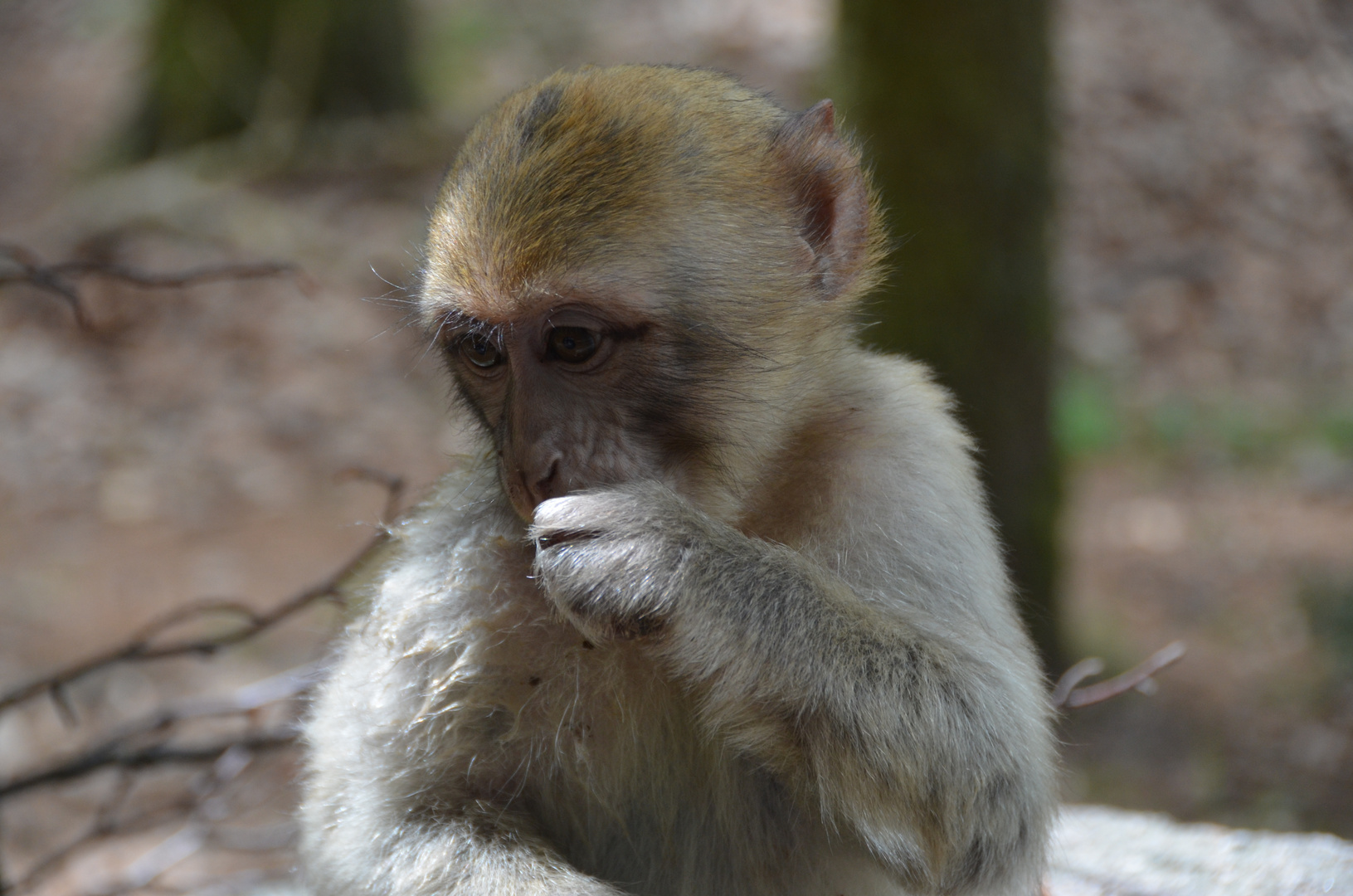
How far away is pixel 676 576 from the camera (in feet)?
7.80

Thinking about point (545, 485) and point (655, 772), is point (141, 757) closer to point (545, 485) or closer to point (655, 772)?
point (655, 772)

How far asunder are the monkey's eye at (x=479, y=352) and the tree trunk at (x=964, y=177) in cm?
296

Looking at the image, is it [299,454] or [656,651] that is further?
[299,454]

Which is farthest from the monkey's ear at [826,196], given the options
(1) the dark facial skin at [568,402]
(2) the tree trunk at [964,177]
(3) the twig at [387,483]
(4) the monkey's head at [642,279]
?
(2) the tree trunk at [964,177]

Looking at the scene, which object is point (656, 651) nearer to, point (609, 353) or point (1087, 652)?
point (609, 353)

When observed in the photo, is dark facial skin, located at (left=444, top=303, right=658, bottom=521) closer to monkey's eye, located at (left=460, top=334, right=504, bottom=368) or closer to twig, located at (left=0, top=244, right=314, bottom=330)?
monkey's eye, located at (left=460, top=334, right=504, bottom=368)

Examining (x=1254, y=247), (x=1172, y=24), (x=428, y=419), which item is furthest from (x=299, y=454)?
(x=1172, y=24)

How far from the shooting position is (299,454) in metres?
9.19

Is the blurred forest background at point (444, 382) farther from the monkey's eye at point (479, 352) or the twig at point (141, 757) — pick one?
the monkey's eye at point (479, 352)

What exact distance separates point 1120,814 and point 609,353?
280cm

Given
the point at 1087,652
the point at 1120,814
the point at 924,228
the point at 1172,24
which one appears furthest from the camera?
the point at 1172,24

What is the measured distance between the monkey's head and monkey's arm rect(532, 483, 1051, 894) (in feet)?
0.77

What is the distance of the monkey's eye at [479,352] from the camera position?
2775 mm

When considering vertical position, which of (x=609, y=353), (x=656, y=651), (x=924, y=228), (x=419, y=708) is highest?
(x=609, y=353)
